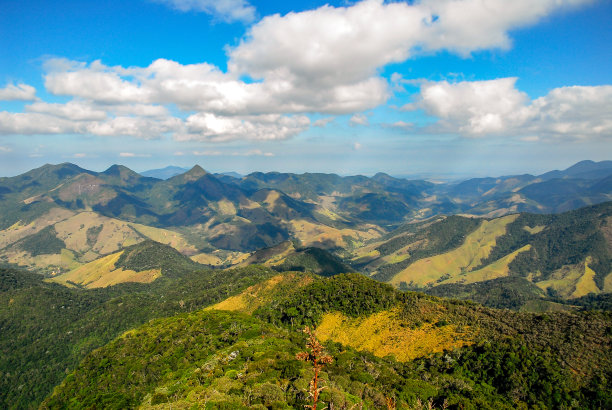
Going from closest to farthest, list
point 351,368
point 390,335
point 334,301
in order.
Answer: point 351,368 < point 390,335 < point 334,301

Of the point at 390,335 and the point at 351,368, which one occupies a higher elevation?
the point at 351,368

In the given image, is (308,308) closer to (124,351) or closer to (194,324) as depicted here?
(194,324)


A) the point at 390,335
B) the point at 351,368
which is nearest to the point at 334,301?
the point at 390,335

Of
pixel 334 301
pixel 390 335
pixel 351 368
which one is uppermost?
pixel 351 368

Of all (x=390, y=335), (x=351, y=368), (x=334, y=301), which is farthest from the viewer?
(x=334, y=301)

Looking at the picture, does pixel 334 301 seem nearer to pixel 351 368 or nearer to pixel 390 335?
pixel 390 335

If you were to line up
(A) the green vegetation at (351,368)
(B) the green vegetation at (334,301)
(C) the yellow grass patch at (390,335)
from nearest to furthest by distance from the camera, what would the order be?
(A) the green vegetation at (351,368)
(C) the yellow grass patch at (390,335)
(B) the green vegetation at (334,301)

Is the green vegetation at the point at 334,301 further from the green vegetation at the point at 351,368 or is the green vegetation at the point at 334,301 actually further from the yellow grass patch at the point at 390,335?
the yellow grass patch at the point at 390,335

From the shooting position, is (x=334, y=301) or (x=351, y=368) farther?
(x=334, y=301)

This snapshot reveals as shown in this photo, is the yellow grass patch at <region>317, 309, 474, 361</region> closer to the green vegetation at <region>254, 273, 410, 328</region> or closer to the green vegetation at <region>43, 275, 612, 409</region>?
the green vegetation at <region>254, 273, 410, 328</region>

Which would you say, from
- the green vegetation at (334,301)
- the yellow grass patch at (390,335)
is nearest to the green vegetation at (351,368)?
the green vegetation at (334,301)
